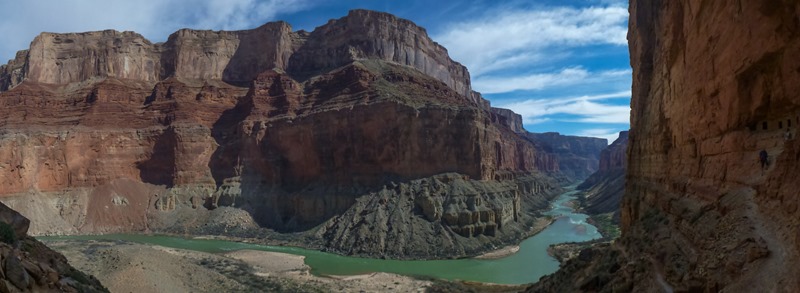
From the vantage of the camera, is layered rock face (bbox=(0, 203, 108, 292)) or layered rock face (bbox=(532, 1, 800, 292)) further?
layered rock face (bbox=(0, 203, 108, 292))

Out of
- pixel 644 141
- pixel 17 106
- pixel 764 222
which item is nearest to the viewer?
pixel 764 222

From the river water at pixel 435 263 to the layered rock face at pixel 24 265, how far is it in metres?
29.8

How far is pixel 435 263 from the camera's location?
151 ft

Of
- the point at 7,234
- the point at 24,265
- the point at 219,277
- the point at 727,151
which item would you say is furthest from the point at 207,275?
the point at 727,151

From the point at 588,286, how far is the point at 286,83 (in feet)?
232

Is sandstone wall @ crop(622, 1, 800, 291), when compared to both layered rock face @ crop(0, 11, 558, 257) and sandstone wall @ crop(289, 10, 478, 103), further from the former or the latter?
sandstone wall @ crop(289, 10, 478, 103)

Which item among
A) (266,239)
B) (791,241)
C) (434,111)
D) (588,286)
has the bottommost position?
(266,239)

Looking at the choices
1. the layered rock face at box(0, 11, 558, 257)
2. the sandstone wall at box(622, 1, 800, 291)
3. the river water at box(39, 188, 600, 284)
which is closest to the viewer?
the sandstone wall at box(622, 1, 800, 291)

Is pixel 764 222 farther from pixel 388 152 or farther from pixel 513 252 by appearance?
pixel 388 152

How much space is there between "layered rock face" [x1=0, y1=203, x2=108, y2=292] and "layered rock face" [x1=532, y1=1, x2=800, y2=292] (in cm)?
1346

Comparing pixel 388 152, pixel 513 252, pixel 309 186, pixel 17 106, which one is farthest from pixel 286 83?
pixel 513 252

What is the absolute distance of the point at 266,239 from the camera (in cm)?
5959

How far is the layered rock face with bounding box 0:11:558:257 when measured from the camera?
204ft

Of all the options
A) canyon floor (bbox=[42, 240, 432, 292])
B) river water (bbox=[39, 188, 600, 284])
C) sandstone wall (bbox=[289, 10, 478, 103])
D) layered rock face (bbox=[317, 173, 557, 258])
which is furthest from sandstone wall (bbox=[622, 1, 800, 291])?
sandstone wall (bbox=[289, 10, 478, 103])
